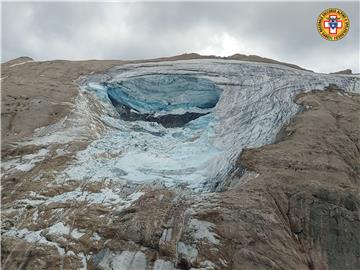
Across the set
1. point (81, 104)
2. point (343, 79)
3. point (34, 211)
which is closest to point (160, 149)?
point (81, 104)

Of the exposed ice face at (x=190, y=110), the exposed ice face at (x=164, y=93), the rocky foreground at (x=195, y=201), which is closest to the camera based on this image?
the rocky foreground at (x=195, y=201)

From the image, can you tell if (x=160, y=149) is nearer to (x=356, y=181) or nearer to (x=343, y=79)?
(x=356, y=181)

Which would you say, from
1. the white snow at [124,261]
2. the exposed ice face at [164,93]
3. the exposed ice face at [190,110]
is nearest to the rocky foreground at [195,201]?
the white snow at [124,261]

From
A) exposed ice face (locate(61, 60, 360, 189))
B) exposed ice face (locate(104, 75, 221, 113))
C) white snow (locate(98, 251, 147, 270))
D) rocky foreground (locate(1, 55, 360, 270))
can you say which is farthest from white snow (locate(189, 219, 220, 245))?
exposed ice face (locate(104, 75, 221, 113))

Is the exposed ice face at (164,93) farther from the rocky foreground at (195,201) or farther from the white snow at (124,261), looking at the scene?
the white snow at (124,261)

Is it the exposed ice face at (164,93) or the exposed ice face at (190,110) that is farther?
the exposed ice face at (164,93)

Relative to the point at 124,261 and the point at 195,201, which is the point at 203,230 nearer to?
the point at 195,201
